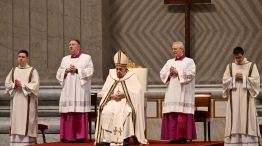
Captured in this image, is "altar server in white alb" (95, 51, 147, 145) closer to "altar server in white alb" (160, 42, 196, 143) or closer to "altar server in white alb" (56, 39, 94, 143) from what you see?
"altar server in white alb" (160, 42, 196, 143)

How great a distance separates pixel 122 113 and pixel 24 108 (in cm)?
201

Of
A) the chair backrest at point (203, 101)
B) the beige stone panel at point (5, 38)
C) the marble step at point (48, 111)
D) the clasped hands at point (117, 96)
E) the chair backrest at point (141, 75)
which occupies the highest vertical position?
the beige stone panel at point (5, 38)

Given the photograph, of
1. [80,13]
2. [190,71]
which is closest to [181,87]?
[190,71]

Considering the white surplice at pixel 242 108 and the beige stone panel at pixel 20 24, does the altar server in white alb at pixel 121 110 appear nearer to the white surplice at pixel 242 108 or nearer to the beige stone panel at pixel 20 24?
the white surplice at pixel 242 108

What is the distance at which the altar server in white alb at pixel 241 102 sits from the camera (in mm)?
13070

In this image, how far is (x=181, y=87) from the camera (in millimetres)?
12977

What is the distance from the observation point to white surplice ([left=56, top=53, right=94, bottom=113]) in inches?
525

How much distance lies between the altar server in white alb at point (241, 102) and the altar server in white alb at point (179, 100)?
0.62 meters

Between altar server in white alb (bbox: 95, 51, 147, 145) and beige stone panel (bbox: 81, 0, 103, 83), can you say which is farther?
beige stone panel (bbox: 81, 0, 103, 83)

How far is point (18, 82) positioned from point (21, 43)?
231 cm

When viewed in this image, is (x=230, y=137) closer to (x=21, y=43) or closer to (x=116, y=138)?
(x=116, y=138)

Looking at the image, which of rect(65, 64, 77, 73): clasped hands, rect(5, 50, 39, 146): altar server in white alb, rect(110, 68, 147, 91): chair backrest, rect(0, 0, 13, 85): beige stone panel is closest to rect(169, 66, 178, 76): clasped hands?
rect(110, 68, 147, 91): chair backrest

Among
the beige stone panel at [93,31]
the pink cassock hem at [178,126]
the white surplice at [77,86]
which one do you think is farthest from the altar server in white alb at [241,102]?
the beige stone panel at [93,31]

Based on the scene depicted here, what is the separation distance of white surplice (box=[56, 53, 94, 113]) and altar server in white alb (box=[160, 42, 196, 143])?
1.26 meters
